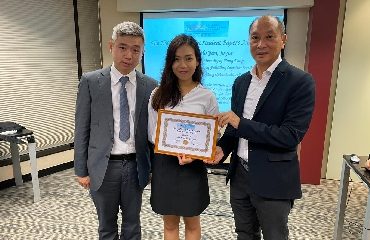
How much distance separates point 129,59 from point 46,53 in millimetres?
2945

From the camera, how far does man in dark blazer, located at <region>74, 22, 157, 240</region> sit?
72.0 inches

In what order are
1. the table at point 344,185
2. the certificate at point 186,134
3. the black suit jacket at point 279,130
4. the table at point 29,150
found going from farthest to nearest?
the table at point 29,150, the table at point 344,185, the certificate at point 186,134, the black suit jacket at point 279,130

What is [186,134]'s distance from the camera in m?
1.75

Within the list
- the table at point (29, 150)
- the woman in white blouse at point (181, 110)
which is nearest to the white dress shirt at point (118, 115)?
the woman in white blouse at point (181, 110)

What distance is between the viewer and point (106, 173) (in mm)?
1899

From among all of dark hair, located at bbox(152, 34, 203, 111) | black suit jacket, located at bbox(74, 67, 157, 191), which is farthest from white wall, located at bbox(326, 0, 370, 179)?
black suit jacket, located at bbox(74, 67, 157, 191)

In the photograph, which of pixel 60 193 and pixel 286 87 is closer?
pixel 286 87

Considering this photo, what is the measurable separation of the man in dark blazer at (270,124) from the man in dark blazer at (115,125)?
22.0 inches

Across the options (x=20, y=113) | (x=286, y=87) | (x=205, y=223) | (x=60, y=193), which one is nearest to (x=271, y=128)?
(x=286, y=87)

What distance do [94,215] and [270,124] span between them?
228 cm

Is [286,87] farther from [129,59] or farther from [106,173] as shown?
[106,173]

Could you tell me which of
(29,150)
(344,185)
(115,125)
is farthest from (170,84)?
(29,150)

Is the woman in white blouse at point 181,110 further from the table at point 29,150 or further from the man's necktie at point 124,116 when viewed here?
the table at point 29,150

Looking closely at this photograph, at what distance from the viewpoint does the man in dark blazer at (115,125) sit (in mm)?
1829
